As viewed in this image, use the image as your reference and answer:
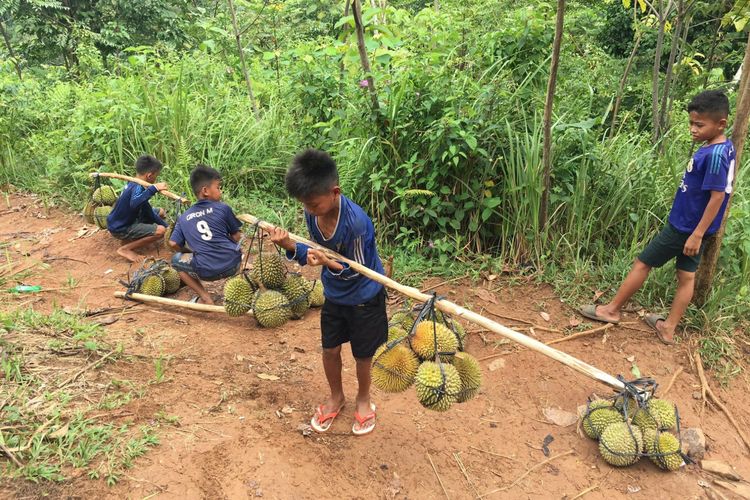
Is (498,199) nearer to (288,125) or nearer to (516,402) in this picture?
(516,402)

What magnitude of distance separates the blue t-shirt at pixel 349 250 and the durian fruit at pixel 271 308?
1.16 metres

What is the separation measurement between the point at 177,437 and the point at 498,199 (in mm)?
2893

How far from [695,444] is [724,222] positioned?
4.93 feet

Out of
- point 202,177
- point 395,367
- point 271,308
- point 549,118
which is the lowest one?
point 271,308

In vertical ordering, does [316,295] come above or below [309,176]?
below

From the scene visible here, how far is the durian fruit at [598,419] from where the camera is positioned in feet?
8.54

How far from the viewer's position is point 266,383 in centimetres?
307

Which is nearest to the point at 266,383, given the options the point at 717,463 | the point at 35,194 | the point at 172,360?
the point at 172,360

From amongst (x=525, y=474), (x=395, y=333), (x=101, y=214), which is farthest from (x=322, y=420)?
(x=101, y=214)

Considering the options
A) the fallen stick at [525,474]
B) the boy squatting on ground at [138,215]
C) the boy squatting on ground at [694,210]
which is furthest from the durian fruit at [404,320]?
the boy squatting on ground at [138,215]

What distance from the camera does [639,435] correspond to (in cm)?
251

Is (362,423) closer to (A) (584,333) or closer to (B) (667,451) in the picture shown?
(B) (667,451)

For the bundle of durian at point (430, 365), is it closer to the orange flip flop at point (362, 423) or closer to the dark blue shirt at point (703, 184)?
the orange flip flop at point (362, 423)

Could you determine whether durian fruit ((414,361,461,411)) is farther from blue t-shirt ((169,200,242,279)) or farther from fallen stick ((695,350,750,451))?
blue t-shirt ((169,200,242,279))
